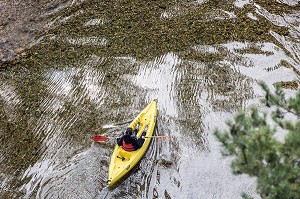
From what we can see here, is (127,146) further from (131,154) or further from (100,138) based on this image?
(100,138)

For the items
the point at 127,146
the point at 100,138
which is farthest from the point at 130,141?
the point at 100,138

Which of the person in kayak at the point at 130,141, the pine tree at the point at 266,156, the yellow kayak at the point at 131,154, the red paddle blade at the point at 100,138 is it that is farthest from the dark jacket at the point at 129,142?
the pine tree at the point at 266,156

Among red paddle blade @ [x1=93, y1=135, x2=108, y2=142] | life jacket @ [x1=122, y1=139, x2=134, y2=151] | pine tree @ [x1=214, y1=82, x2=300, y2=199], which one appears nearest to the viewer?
pine tree @ [x1=214, y1=82, x2=300, y2=199]

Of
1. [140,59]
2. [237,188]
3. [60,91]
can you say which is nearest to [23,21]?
[60,91]

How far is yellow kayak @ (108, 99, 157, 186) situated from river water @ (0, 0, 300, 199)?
0.95 ft

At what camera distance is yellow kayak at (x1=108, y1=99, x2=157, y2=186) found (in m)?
9.14

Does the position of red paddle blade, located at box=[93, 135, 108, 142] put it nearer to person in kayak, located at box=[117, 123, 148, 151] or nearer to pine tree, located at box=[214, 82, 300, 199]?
person in kayak, located at box=[117, 123, 148, 151]

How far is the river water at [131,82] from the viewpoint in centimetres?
945

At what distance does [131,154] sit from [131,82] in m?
3.21

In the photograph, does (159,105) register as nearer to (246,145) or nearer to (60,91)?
(60,91)

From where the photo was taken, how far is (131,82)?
39.5 ft

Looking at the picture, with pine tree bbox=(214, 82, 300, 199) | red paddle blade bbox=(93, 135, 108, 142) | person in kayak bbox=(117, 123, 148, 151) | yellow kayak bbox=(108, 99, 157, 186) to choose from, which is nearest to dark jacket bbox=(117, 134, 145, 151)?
person in kayak bbox=(117, 123, 148, 151)

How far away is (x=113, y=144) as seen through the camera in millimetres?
10164

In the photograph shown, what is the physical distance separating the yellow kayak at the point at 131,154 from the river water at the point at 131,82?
289mm
